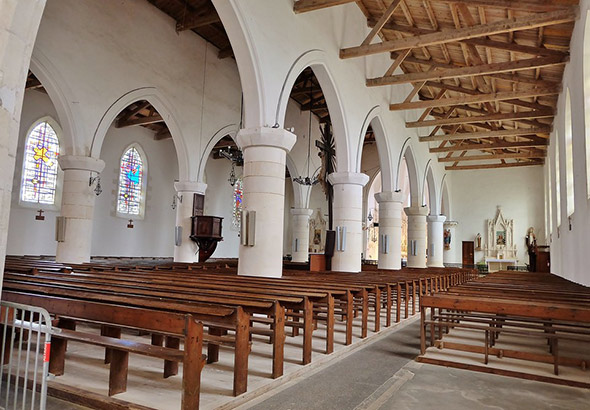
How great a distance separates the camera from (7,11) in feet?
7.20

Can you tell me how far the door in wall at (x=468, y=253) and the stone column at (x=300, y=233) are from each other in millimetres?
9342

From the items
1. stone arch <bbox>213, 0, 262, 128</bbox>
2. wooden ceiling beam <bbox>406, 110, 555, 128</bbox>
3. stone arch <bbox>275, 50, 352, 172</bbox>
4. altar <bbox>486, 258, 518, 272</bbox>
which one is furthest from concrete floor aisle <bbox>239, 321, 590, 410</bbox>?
altar <bbox>486, 258, 518, 272</bbox>

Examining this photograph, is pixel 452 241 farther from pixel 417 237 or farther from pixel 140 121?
pixel 140 121

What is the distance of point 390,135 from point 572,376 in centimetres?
961

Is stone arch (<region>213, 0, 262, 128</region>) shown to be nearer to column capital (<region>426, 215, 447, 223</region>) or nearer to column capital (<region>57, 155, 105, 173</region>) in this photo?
column capital (<region>57, 155, 105, 173</region>)

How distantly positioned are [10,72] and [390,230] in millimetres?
11093

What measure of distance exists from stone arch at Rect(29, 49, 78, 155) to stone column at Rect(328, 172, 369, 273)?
5.35 m

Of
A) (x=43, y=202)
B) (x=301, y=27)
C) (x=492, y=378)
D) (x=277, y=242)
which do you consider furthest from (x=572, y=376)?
(x=43, y=202)

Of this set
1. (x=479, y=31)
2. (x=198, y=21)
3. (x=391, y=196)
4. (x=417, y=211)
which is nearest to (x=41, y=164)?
(x=198, y=21)

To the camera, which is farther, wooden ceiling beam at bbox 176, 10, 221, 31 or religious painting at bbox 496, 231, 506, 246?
religious painting at bbox 496, 231, 506, 246

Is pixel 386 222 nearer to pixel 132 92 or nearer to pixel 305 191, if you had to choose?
pixel 305 191

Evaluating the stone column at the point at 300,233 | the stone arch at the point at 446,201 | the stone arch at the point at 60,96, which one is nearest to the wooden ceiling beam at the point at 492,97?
the stone column at the point at 300,233

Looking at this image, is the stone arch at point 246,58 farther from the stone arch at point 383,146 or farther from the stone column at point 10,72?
the stone arch at point 383,146

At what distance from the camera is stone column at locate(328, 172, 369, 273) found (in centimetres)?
963
